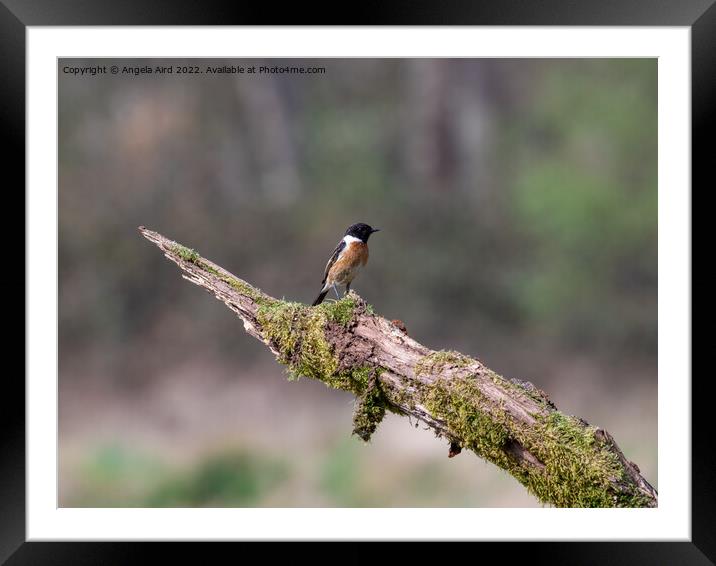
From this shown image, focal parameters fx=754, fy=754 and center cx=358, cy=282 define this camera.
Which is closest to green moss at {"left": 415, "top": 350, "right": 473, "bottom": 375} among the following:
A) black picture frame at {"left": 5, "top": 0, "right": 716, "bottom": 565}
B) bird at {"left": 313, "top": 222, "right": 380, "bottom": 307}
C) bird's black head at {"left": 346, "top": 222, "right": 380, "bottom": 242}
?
black picture frame at {"left": 5, "top": 0, "right": 716, "bottom": 565}

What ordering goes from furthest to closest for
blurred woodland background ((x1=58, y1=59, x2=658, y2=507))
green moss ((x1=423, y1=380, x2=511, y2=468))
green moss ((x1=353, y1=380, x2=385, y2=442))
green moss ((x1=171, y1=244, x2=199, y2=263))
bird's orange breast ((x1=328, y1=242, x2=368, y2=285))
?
blurred woodland background ((x1=58, y1=59, x2=658, y2=507)) → bird's orange breast ((x1=328, y1=242, x2=368, y2=285)) → green moss ((x1=171, y1=244, x2=199, y2=263)) → green moss ((x1=353, y1=380, x2=385, y2=442)) → green moss ((x1=423, y1=380, x2=511, y2=468))

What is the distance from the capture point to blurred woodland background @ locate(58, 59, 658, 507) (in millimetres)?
13695

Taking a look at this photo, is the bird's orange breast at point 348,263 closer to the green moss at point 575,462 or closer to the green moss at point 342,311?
the green moss at point 342,311

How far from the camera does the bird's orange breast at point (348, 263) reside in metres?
6.11

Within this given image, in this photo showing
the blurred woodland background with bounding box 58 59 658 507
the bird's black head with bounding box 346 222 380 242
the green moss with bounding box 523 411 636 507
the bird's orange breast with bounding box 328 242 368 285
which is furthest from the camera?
the blurred woodland background with bounding box 58 59 658 507

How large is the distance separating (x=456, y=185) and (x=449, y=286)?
7.85ft

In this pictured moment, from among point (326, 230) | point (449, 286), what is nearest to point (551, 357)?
point (449, 286)

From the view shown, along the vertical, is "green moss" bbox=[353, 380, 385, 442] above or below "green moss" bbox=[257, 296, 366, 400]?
below

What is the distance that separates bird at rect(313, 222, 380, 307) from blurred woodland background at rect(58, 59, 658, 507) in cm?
677

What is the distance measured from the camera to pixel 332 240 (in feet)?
47.6

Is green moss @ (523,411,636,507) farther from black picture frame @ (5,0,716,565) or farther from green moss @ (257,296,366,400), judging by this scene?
green moss @ (257,296,366,400)
